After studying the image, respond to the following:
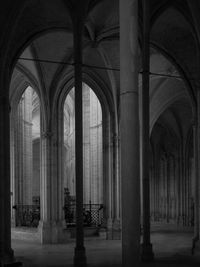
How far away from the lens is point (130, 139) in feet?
24.4

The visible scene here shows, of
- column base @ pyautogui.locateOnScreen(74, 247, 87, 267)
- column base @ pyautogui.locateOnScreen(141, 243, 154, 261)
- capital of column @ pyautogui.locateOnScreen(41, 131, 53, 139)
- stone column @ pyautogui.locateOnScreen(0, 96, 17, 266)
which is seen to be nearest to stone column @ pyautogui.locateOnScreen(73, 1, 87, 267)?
column base @ pyautogui.locateOnScreen(74, 247, 87, 267)

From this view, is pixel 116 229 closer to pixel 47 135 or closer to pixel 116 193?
pixel 116 193

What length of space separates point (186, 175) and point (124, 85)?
28106 millimetres

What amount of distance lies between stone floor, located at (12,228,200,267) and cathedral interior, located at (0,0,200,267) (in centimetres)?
5

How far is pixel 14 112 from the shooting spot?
89.6 feet

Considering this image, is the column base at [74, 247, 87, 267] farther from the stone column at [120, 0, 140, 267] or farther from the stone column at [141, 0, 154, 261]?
the stone column at [120, 0, 140, 267]

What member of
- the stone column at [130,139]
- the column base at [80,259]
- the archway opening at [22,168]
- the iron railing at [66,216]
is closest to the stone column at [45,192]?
the iron railing at [66,216]

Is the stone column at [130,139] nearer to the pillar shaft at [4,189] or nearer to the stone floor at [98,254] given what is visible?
the stone floor at [98,254]

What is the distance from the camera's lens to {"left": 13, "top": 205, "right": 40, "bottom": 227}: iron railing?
1045 inches

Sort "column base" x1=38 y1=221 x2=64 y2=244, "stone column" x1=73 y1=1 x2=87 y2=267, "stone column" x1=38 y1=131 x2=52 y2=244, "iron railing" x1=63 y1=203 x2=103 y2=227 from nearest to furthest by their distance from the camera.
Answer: "stone column" x1=73 y1=1 x2=87 y2=267, "column base" x1=38 y1=221 x2=64 y2=244, "stone column" x1=38 y1=131 x2=52 y2=244, "iron railing" x1=63 y1=203 x2=103 y2=227

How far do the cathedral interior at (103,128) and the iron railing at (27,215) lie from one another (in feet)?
0.27

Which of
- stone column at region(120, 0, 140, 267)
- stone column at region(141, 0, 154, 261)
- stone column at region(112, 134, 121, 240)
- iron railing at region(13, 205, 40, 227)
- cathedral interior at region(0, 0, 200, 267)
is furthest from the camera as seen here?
iron railing at region(13, 205, 40, 227)

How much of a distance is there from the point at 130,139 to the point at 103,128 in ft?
55.7

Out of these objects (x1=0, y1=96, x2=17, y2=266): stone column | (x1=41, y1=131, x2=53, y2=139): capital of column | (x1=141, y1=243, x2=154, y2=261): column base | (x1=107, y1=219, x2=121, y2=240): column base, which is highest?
(x1=41, y1=131, x2=53, y2=139): capital of column
